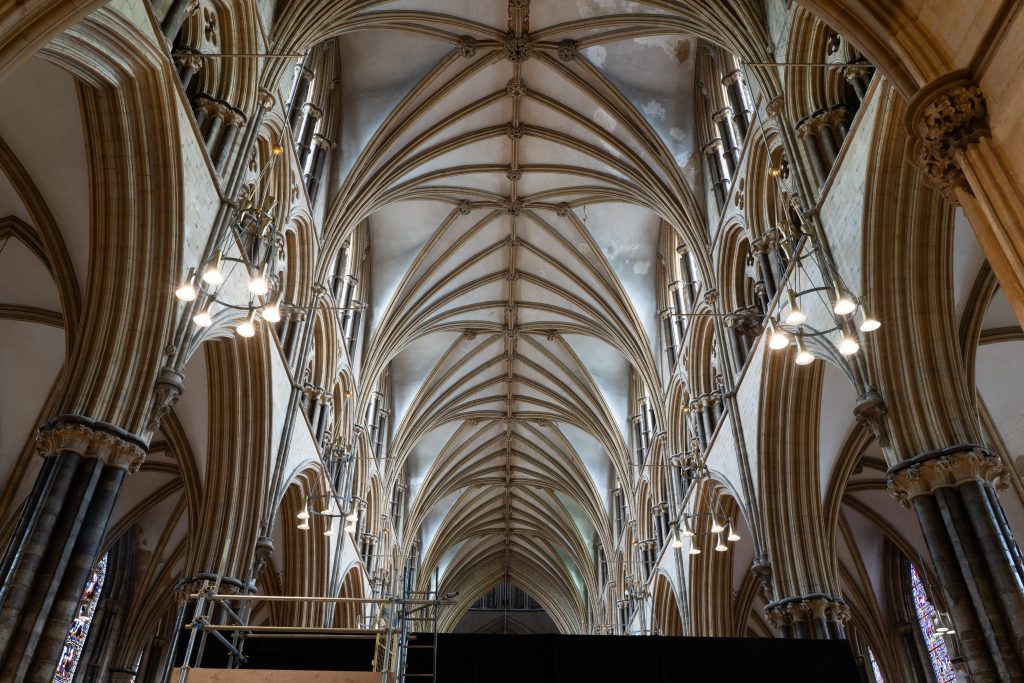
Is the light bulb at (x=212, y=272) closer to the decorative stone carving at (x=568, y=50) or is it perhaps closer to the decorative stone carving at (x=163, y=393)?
the decorative stone carving at (x=163, y=393)

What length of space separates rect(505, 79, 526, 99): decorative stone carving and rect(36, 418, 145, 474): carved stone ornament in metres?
11.9

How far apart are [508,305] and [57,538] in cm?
1727

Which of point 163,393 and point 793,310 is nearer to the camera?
point 793,310

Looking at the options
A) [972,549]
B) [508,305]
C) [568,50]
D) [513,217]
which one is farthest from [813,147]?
[508,305]

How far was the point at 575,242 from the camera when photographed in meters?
21.2

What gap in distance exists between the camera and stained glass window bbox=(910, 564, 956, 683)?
1673 centimetres

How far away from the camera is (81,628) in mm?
18344

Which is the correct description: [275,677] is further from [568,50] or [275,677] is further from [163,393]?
[568,50]

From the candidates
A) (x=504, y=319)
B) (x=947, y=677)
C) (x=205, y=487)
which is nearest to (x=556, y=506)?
(x=504, y=319)

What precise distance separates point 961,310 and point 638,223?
10956 mm

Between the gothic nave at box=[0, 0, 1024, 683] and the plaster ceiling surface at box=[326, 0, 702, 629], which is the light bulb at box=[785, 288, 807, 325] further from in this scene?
the plaster ceiling surface at box=[326, 0, 702, 629]

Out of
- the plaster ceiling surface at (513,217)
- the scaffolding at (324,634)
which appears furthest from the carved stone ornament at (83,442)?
the plaster ceiling surface at (513,217)

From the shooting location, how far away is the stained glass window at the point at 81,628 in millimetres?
17625

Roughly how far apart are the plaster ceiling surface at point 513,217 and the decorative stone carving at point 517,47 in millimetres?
55
